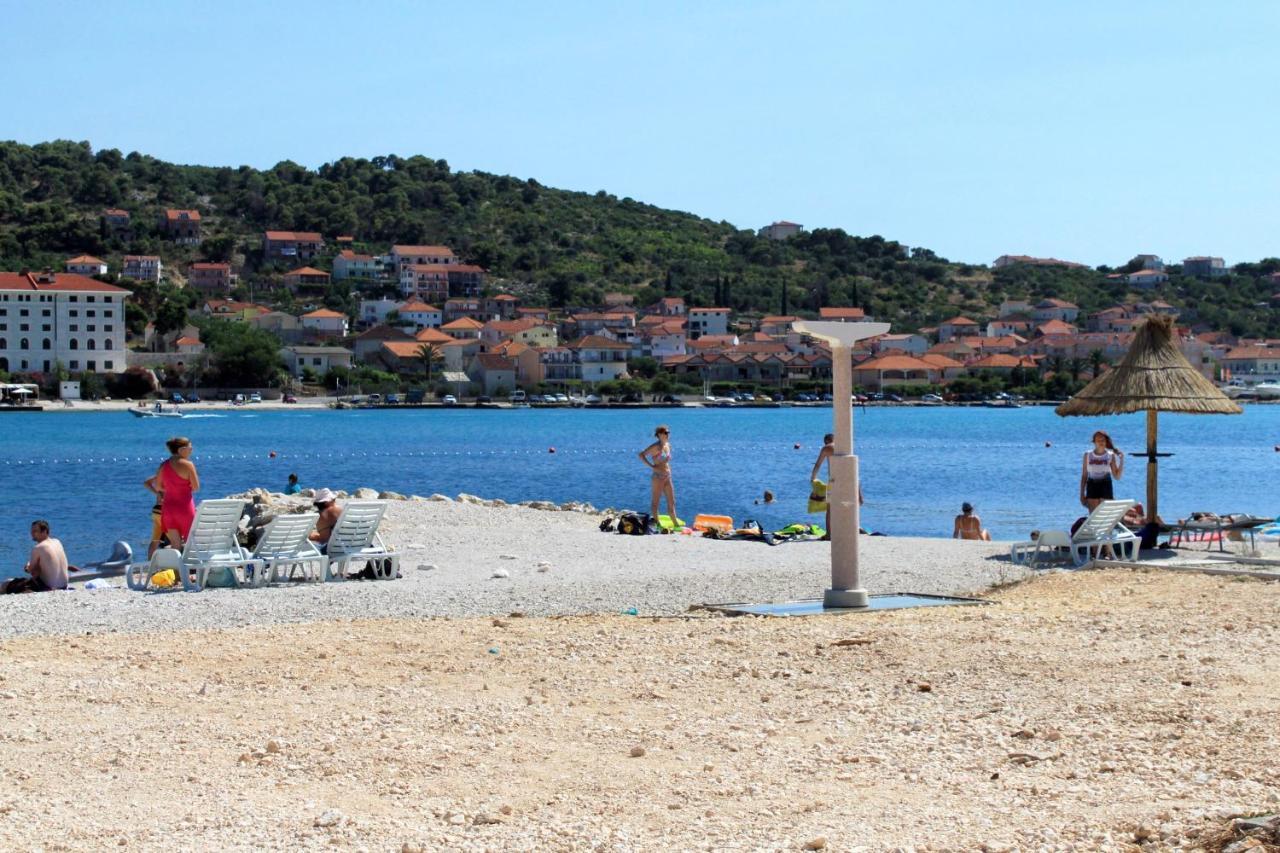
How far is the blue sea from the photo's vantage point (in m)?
32.3

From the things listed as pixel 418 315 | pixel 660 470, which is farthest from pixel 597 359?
pixel 660 470

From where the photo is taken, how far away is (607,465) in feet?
175

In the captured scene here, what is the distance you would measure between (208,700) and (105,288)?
123 m

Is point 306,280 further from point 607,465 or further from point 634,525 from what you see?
point 634,525

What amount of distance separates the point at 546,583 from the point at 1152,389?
6.62m

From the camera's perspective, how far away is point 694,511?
1287 inches

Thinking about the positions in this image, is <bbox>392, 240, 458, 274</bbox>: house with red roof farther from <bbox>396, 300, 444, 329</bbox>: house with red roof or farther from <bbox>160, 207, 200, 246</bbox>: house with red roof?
<bbox>160, 207, 200, 246</bbox>: house with red roof

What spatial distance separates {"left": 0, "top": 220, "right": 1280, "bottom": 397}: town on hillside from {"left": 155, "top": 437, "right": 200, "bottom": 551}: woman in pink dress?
113 meters

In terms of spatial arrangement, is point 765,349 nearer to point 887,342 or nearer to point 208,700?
point 887,342

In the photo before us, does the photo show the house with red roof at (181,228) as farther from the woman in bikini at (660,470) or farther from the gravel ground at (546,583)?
the gravel ground at (546,583)

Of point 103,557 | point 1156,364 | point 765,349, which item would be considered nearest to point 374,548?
point 1156,364

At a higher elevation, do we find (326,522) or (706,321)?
(706,321)

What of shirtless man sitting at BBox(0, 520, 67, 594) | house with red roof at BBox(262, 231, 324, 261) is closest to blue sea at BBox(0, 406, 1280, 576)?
shirtless man sitting at BBox(0, 520, 67, 594)

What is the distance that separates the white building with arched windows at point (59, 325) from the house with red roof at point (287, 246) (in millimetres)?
54573
